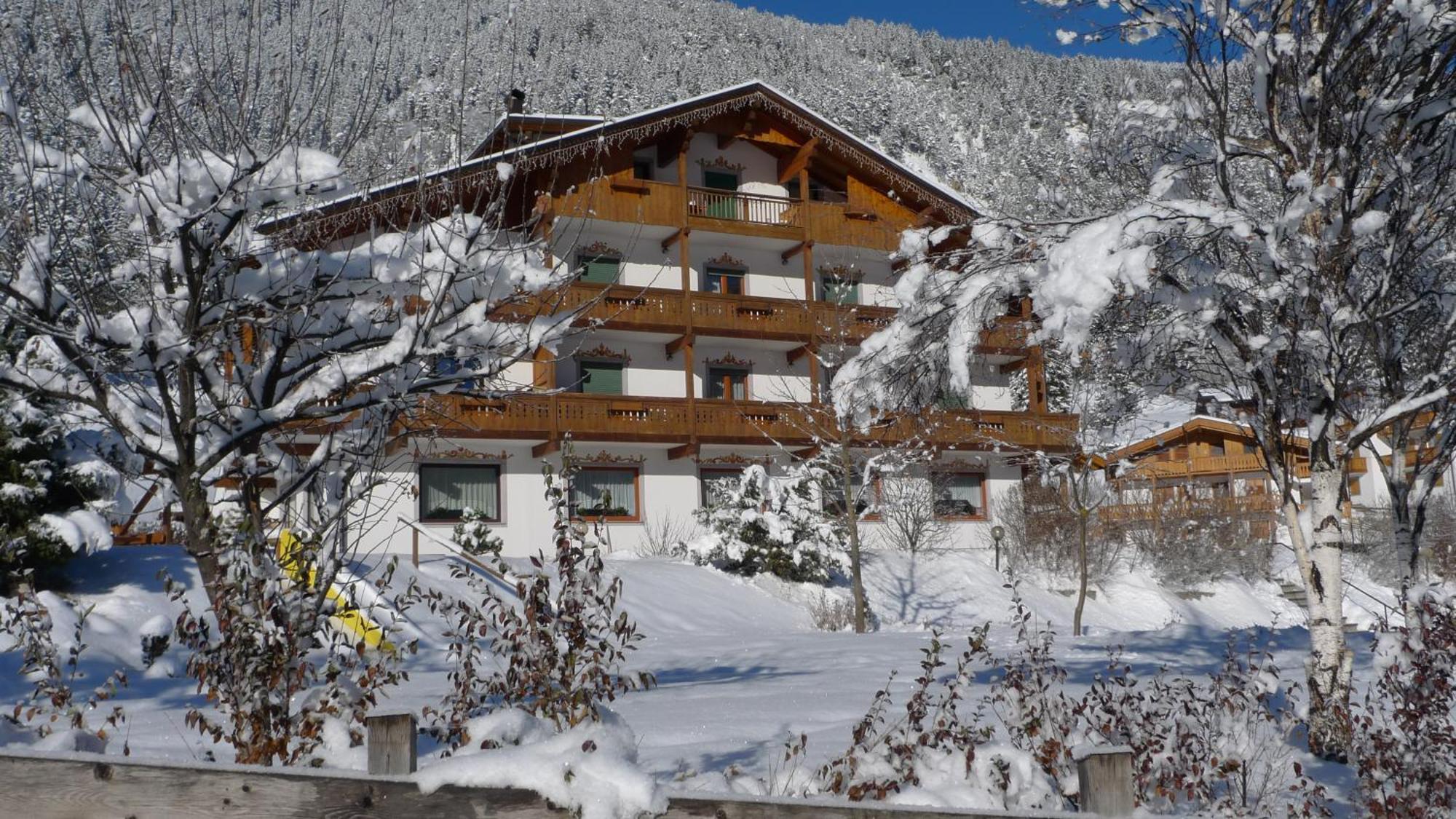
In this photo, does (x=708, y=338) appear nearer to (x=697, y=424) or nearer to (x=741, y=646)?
(x=697, y=424)

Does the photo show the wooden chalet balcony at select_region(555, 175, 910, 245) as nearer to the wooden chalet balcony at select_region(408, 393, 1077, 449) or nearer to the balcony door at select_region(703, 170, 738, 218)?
the balcony door at select_region(703, 170, 738, 218)

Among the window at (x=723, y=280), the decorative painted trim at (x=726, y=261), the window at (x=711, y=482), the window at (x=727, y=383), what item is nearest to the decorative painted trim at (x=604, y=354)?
the window at (x=727, y=383)

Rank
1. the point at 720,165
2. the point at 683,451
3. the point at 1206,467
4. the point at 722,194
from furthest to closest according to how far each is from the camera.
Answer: the point at 1206,467 < the point at 720,165 < the point at 722,194 < the point at 683,451

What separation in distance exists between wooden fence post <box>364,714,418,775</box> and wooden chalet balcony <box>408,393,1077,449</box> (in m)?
19.7

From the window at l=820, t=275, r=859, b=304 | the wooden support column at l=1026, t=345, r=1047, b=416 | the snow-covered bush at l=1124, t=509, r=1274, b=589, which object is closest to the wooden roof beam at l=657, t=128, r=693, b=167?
the window at l=820, t=275, r=859, b=304

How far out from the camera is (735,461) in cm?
2820

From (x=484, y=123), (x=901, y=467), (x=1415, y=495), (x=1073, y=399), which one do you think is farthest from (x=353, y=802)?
(x=901, y=467)

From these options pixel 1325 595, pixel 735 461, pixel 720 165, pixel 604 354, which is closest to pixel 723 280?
pixel 720 165

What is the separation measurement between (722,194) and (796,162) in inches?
112

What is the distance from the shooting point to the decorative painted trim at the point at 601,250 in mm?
26125

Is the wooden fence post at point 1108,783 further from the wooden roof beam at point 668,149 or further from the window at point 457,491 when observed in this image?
the wooden roof beam at point 668,149

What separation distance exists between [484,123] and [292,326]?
6.32 feet

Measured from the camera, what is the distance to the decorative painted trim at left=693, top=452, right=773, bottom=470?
28.0 m

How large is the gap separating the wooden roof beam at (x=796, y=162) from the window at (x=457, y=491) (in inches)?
437
